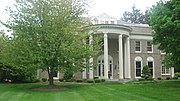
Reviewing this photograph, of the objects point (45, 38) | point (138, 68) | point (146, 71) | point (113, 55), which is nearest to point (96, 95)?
point (45, 38)

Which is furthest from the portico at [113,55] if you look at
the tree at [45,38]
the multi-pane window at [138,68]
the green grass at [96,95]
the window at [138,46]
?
the green grass at [96,95]

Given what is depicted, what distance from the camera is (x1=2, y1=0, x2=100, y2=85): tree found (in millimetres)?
21688

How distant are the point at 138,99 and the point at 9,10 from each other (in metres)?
13.1

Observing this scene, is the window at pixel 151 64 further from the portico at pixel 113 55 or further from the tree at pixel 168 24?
the tree at pixel 168 24

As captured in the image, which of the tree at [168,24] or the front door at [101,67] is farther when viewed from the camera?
the front door at [101,67]

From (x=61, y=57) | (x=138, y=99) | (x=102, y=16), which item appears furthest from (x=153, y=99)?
(x=102, y=16)

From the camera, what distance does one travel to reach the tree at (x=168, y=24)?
62.6ft

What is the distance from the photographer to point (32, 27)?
22.0 m

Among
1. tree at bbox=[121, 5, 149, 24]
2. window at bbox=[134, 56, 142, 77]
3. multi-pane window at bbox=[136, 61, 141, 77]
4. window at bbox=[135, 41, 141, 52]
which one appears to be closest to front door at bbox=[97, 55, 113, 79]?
window at bbox=[134, 56, 142, 77]

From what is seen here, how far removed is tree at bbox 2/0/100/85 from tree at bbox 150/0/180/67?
221 inches

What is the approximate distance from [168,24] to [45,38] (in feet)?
29.6

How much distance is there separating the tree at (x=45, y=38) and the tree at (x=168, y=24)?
5605mm

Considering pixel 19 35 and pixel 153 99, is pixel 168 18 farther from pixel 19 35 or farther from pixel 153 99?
pixel 19 35

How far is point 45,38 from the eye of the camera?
2162cm
